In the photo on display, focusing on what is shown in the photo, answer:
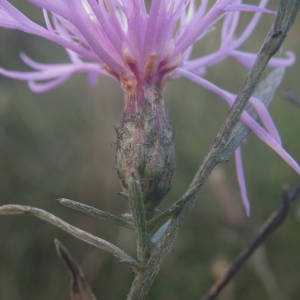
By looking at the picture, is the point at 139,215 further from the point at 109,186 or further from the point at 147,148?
the point at 109,186

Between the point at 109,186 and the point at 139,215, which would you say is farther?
the point at 109,186

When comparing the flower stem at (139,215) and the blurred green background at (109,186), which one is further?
the blurred green background at (109,186)

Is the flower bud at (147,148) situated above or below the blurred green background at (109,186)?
above

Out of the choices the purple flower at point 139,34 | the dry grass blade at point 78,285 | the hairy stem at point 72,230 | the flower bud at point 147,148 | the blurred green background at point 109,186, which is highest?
the purple flower at point 139,34

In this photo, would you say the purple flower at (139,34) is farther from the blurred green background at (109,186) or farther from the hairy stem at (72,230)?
the blurred green background at (109,186)

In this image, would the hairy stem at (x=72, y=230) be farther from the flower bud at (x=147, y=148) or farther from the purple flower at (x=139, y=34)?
the purple flower at (x=139, y=34)

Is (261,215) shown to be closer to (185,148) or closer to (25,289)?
(185,148)

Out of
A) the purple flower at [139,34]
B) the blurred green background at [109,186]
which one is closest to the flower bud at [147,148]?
the purple flower at [139,34]

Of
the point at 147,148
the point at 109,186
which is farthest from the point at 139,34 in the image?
the point at 109,186
